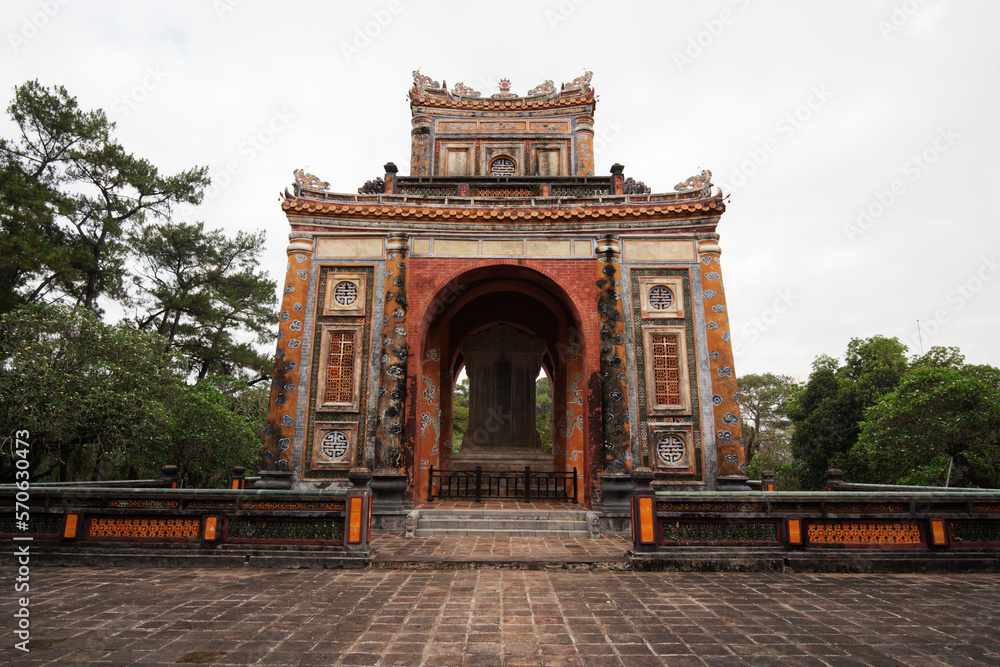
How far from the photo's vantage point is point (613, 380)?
434 inches

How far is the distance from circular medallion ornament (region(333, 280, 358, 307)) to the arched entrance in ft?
6.57

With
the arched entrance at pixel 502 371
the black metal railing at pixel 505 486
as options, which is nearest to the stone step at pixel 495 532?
the black metal railing at pixel 505 486

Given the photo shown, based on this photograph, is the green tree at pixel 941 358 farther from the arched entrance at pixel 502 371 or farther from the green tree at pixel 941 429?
the arched entrance at pixel 502 371

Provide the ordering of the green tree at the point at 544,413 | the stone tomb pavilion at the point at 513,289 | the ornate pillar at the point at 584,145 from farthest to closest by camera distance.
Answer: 1. the green tree at the point at 544,413
2. the ornate pillar at the point at 584,145
3. the stone tomb pavilion at the point at 513,289

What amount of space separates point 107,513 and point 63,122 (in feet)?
56.5

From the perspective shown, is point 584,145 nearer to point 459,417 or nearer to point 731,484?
point 731,484

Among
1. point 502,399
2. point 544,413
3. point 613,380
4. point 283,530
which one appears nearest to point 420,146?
point 502,399

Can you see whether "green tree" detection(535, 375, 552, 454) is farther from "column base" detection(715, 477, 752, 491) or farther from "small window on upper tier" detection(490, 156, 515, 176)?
"column base" detection(715, 477, 752, 491)

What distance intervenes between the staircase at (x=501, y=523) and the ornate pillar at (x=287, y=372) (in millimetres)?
3153

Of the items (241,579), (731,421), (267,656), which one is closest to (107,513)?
(241,579)

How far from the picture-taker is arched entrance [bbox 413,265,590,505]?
13617 mm

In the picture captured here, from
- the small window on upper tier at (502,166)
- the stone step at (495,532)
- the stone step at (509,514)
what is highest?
the small window on upper tier at (502,166)

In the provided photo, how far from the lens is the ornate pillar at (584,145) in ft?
53.3

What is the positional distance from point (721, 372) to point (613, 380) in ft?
8.13
